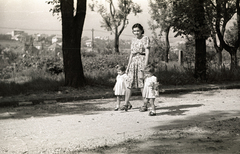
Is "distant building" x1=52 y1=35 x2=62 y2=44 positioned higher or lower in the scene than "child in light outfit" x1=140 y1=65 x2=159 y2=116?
higher

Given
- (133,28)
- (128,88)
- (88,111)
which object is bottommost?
(88,111)

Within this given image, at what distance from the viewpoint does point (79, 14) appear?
1359cm

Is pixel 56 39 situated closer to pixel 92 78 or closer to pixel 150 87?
pixel 92 78

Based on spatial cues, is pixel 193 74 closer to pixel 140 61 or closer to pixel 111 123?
pixel 140 61

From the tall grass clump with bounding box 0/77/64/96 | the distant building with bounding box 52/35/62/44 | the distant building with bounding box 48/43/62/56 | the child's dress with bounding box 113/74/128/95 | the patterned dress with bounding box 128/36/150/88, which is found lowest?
the tall grass clump with bounding box 0/77/64/96

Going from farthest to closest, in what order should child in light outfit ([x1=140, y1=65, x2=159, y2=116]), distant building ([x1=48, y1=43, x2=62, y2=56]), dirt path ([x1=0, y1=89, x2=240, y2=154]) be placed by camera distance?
distant building ([x1=48, y1=43, x2=62, y2=56]) < child in light outfit ([x1=140, y1=65, x2=159, y2=116]) < dirt path ([x1=0, y1=89, x2=240, y2=154])

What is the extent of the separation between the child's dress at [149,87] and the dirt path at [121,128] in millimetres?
517

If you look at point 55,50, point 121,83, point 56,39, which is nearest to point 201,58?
point 121,83

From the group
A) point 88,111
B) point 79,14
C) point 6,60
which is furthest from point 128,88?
point 6,60

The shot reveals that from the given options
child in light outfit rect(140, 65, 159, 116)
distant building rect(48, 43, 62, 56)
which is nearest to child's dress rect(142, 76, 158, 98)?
child in light outfit rect(140, 65, 159, 116)

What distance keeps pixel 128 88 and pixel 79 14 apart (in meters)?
5.39

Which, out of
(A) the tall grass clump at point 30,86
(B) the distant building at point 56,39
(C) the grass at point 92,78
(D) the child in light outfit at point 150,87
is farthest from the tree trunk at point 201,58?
(B) the distant building at point 56,39

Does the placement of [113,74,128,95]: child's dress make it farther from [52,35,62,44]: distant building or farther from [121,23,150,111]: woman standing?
[52,35,62,44]: distant building

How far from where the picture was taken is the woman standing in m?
9.12
